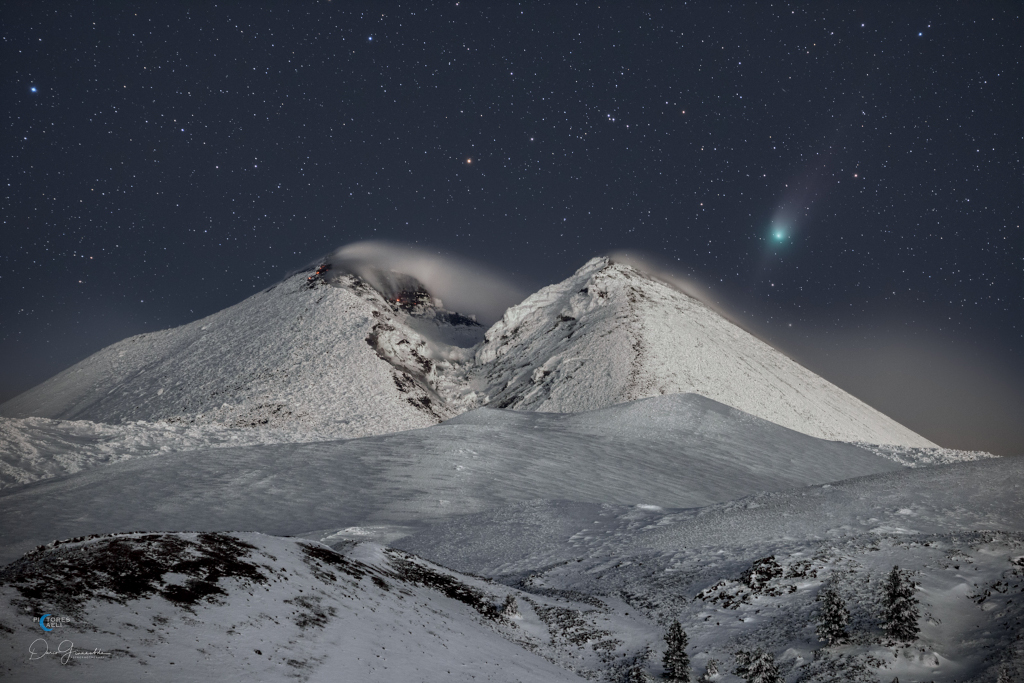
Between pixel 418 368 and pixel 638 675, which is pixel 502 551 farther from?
pixel 418 368

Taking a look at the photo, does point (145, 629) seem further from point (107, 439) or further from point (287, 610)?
point (107, 439)

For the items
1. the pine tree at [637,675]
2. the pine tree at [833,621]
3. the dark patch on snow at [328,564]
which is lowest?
the pine tree at [637,675]

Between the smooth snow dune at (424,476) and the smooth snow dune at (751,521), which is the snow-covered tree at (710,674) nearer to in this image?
the smooth snow dune at (751,521)

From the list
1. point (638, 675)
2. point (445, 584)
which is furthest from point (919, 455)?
point (638, 675)

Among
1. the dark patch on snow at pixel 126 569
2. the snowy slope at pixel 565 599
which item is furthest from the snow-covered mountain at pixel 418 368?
the dark patch on snow at pixel 126 569

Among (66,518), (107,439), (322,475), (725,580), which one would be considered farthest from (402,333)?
(725,580)

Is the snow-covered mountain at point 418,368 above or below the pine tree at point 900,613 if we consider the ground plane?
above
